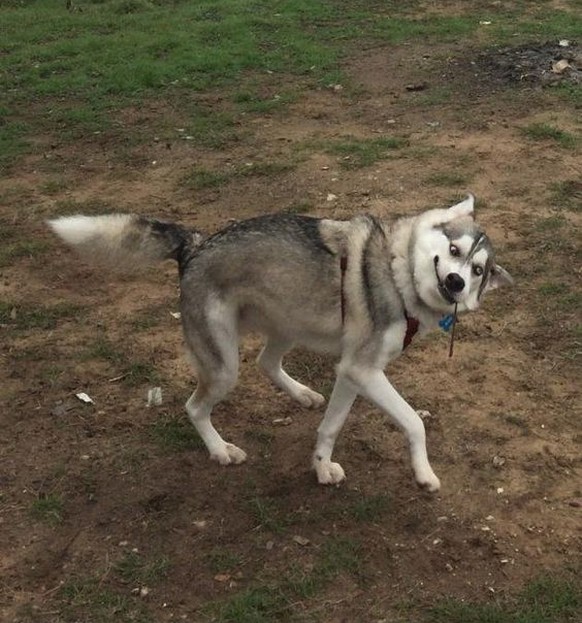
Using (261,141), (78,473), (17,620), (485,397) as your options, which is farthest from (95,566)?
(261,141)

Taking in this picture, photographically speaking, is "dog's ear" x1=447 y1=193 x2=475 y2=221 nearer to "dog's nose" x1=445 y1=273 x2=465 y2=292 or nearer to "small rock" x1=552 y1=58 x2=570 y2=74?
"dog's nose" x1=445 y1=273 x2=465 y2=292

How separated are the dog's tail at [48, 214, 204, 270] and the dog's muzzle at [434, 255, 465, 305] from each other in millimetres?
1380

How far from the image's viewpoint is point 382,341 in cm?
440

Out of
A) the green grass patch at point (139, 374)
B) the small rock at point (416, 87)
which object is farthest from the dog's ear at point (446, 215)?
the small rock at point (416, 87)

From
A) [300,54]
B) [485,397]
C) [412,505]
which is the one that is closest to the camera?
[412,505]

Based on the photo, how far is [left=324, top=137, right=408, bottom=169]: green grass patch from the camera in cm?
899

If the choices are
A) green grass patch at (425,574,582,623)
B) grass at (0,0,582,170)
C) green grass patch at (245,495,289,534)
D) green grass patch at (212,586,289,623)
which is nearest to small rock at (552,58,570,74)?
grass at (0,0,582,170)

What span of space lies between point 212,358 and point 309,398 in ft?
3.16

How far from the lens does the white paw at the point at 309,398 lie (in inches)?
212

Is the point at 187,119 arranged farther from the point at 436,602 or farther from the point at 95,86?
the point at 436,602

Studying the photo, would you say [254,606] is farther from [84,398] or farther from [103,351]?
[103,351]

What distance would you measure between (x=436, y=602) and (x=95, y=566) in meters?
1.68

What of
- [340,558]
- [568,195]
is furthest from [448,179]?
[340,558]

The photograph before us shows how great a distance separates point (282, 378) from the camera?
5.36 meters
